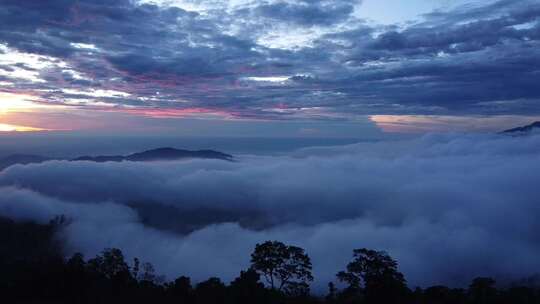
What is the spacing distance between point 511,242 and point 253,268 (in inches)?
4140

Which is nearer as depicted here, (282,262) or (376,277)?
(376,277)

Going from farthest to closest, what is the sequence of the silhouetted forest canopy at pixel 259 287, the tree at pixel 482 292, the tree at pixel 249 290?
the tree at pixel 482 292 < the silhouetted forest canopy at pixel 259 287 < the tree at pixel 249 290

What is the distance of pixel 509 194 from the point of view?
15700 cm

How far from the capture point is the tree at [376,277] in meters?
29.2

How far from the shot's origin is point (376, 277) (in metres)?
30.6

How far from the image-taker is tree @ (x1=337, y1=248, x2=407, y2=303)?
95.9 feet

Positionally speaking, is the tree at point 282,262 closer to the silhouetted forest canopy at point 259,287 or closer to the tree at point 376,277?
the silhouetted forest canopy at point 259,287

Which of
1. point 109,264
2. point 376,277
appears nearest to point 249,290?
point 376,277

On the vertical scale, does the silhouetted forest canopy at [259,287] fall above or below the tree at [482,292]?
above

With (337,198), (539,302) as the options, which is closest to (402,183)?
(337,198)

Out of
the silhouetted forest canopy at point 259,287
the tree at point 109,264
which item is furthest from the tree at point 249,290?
the tree at point 109,264

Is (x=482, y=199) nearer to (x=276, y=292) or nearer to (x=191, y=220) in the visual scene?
(x=191, y=220)

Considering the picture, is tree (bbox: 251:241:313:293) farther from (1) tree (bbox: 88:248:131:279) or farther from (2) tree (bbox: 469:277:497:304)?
(1) tree (bbox: 88:248:131:279)

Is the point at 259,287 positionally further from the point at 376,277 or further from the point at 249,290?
the point at 376,277
